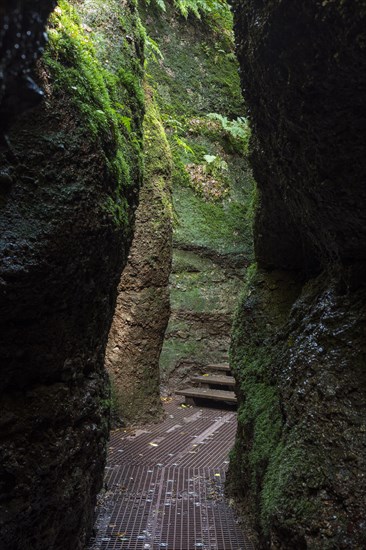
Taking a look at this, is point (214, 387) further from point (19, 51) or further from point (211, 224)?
point (19, 51)

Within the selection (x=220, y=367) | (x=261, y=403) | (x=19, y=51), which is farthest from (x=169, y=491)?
(x=220, y=367)

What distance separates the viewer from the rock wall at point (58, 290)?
2461mm

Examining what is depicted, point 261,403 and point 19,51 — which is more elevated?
point 19,51

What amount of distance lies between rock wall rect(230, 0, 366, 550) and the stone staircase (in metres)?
3.99

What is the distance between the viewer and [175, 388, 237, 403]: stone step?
7820 mm

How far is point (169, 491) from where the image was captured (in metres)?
4.69

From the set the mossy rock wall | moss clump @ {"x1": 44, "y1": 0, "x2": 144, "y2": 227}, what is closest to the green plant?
the mossy rock wall

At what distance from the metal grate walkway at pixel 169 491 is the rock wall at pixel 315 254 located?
0.47 metres

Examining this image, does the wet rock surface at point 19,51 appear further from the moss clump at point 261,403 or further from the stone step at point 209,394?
the stone step at point 209,394

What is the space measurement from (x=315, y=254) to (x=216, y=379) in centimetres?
499

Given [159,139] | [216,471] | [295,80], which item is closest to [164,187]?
[159,139]

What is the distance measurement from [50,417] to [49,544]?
688 mm

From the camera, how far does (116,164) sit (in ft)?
10.7

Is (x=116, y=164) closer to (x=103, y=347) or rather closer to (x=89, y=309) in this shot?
(x=89, y=309)
